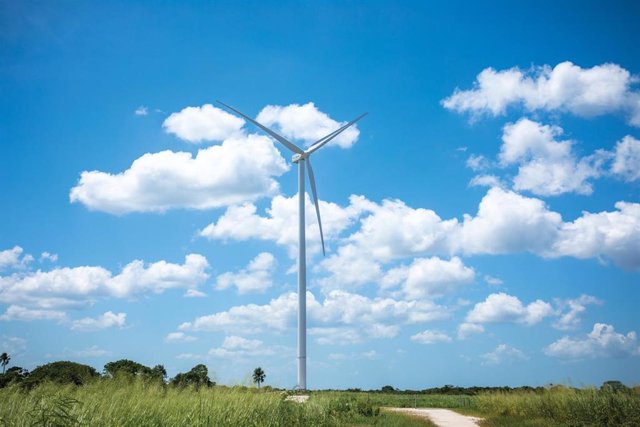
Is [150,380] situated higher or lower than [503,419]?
higher

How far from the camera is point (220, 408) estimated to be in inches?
587

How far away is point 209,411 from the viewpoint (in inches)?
566

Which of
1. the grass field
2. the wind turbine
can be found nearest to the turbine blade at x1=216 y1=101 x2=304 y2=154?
the wind turbine

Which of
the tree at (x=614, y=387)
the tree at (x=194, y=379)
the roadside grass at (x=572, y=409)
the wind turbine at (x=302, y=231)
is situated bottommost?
the roadside grass at (x=572, y=409)

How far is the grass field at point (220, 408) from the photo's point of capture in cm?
1082

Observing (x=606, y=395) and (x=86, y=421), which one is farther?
(x=606, y=395)

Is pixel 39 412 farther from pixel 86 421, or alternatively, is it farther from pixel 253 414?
pixel 253 414

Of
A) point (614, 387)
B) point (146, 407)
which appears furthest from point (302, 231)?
point (146, 407)

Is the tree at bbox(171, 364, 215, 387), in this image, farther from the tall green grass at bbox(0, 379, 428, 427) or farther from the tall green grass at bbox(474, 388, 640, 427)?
the tall green grass at bbox(474, 388, 640, 427)

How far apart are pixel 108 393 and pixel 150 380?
4.92m

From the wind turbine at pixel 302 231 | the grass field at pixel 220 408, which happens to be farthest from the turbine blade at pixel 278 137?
the grass field at pixel 220 408

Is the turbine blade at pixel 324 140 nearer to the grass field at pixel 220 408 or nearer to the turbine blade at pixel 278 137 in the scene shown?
the turbine blade at pixel 278 137

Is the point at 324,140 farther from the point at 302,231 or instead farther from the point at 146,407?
the point at 146,407

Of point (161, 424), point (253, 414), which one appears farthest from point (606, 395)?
point (161, 424)
